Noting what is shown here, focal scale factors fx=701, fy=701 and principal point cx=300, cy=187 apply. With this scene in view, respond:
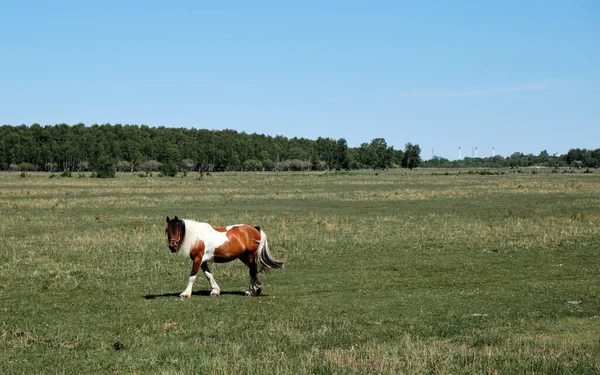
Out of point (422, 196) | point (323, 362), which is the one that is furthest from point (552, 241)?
point (422, 196)

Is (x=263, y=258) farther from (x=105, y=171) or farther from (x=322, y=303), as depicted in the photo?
(x=105, y=171)

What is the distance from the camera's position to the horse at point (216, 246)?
52.4 ft

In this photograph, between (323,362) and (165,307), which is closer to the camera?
(323,362)

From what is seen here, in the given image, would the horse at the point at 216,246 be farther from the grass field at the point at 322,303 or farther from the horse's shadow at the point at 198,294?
the grass field at the point at 322,303

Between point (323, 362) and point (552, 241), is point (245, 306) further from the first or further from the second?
point (552, 241)

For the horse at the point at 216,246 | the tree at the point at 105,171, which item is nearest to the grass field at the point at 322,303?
the horse at the point at 216,246

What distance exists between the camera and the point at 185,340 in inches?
480

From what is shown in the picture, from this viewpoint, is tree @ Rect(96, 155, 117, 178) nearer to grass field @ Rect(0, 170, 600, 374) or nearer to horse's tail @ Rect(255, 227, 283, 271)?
grass field @ Rect(0, 170, 600, 374)

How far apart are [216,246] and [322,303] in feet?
9.21

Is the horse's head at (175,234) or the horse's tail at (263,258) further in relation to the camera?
the horse's tail at (263,258)

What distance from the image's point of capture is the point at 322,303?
1582 centimetres

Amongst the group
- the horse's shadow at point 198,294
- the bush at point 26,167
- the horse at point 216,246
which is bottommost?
the horse's shadow at point 198,294

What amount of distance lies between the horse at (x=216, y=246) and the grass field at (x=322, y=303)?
2.21ft

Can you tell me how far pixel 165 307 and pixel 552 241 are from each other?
18.1 metres
